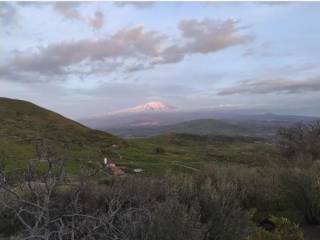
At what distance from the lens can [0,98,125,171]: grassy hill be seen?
1522 inches

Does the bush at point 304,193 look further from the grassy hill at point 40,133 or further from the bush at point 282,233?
the grassy hill at point 40,133

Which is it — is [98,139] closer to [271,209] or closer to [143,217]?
[271,209]

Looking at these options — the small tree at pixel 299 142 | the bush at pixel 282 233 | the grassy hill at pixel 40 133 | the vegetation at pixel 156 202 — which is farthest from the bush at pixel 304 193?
the grassy hill at pixel 40 133

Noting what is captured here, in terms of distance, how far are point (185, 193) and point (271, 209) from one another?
4351mm

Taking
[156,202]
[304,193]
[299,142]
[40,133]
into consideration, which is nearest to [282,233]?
[156,202]

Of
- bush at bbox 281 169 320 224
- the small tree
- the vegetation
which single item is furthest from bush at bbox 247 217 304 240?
the small tree

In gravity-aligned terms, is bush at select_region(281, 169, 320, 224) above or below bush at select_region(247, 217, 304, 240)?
below

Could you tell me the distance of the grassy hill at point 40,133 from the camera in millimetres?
38656

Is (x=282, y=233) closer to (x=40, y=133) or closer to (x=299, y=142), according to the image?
(x=299, y=142)

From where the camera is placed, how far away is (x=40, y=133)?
46.9m

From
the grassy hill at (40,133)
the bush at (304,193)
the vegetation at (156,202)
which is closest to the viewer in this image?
the vegetation at (156,202)

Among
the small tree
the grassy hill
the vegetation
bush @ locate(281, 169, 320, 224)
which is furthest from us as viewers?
the grassy hill

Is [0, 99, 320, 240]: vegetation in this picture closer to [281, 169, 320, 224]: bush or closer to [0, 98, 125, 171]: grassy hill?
[281, 169, 320, 224]: bush

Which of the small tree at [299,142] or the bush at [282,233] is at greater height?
the bush at [282,233]
